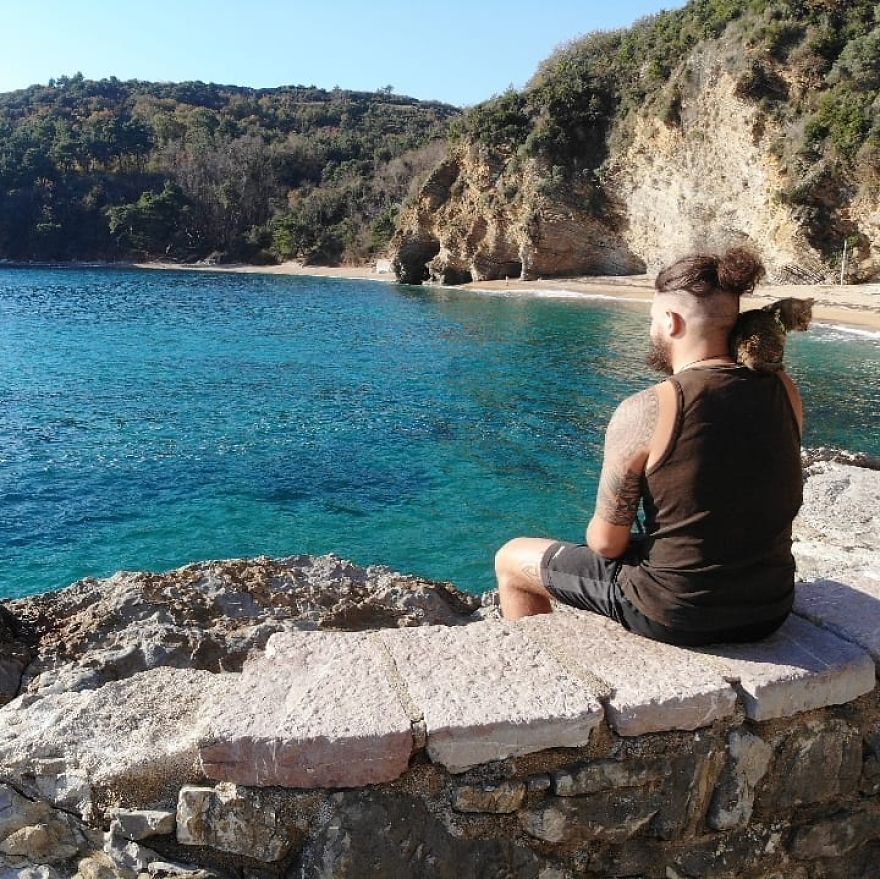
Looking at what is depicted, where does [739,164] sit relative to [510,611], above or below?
above

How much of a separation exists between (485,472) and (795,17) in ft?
105

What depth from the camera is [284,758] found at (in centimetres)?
190

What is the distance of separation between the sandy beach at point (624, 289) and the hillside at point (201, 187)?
288 centimetres

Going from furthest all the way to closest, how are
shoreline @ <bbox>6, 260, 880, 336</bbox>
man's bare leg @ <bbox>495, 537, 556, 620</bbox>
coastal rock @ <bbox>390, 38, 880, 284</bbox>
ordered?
coastal rock @ <bbox>390, 38, 880, 284</bbox>, shoreline @ <bbox>6, 260, 880, 336</bbox>, man's bare leg @ <bbox>495, 537, 556, 620</bbox>

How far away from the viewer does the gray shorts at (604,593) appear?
2426mm

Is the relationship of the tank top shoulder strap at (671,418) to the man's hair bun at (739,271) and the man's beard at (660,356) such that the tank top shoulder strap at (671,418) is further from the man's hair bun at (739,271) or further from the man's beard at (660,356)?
the man's hair bun at (739,271)

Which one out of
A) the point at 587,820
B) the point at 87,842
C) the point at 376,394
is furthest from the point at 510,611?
the point at 376,394

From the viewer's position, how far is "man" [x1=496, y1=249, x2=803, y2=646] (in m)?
2.25

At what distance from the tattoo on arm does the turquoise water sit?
18.3ft

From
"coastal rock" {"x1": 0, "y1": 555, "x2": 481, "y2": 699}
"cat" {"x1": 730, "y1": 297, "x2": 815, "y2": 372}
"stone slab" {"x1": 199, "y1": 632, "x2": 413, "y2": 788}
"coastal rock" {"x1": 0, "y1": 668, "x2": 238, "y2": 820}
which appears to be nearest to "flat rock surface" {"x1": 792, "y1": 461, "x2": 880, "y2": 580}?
"cat" {"x1": 730, "y1": 297, "x2": 815, "y2": 372}

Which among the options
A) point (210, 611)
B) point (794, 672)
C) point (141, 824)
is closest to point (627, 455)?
point (794, 672)

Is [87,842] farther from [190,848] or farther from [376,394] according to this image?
[376,394]

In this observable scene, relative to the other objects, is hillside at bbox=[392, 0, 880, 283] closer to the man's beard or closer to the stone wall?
the man's beard

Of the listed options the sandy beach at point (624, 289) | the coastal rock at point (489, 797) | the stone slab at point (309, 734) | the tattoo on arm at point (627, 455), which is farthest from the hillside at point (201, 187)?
the coastal rock at point (489, 797)
